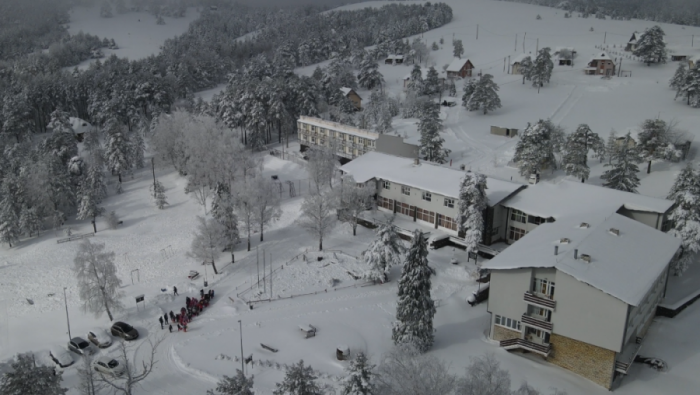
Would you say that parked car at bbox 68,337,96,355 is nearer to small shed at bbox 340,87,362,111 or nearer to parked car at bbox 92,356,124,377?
parked car at bbox 92,356,124,377

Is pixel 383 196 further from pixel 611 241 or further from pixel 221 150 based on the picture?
pixel 611 241

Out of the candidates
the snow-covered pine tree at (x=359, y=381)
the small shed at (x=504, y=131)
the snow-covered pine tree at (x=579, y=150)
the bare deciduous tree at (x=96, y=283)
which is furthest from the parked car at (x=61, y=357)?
the small shed at (x=504, y=131)

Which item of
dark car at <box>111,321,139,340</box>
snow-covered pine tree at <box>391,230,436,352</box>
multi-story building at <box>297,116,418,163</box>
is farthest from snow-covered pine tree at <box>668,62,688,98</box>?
dark car at <box>111,321,139,340</box>

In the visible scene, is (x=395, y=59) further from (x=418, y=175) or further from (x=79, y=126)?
(x=418, y=175)

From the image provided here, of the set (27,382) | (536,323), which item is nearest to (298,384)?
(27,382)

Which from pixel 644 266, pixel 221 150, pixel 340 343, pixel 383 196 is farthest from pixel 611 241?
pixel 221 150
